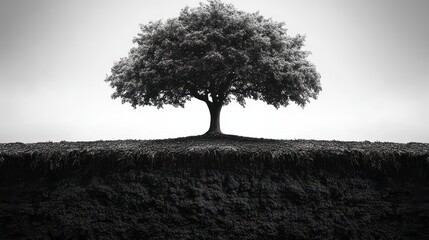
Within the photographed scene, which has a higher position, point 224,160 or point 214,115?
point 214,115

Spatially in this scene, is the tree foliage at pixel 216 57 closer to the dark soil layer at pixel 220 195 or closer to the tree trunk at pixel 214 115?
the tree trunk at pixel 214 115

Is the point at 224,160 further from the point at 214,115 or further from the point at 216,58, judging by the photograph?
the point at 214,115

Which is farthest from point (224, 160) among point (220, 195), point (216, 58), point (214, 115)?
point (214, 115)

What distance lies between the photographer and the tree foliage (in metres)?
14.8

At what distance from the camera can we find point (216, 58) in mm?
14109

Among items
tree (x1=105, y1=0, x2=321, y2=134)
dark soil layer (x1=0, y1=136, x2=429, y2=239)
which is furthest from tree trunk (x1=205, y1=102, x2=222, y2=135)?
dark soil layer (x1=0, y1=136, x2=429, y2=239)

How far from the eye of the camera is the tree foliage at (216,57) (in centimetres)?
1475

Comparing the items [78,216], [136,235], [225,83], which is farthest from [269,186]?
[225,83]

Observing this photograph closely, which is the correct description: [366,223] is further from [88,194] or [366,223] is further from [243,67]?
[88,194]

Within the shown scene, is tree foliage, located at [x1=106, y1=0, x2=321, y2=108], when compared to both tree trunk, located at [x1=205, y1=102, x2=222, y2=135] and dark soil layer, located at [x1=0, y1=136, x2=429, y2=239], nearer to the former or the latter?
tree trunk, located at [x1=205, y1=102, x2=222, y2=135]

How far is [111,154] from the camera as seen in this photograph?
11.2 m

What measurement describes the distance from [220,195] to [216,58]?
19.4ft

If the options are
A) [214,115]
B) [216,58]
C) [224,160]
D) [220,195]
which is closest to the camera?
[220,195]

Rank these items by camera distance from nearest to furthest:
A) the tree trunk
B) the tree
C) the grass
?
the grass
the tree
the tree trunk
